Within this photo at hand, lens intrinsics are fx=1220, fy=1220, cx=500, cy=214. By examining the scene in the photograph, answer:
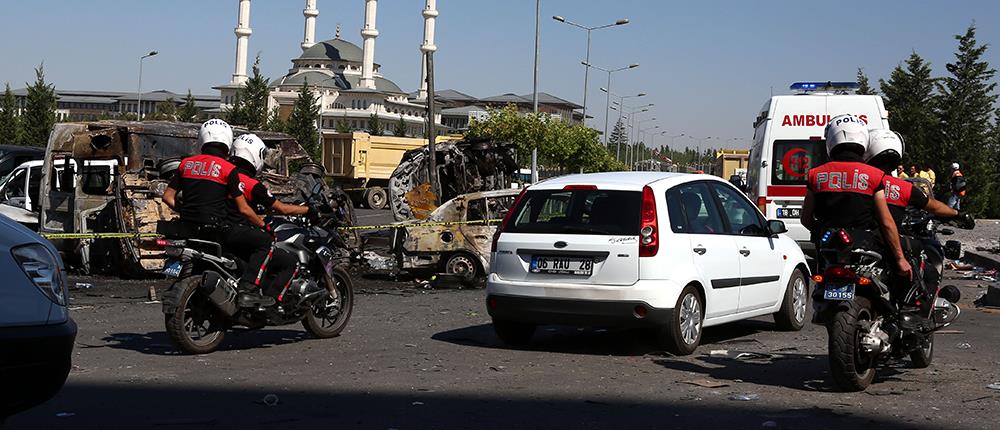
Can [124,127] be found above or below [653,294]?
above

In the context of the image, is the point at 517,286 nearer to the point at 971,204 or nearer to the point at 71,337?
the point at 71,337

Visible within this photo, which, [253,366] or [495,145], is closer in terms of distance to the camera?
[253,366]

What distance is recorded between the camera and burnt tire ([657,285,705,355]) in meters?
9.30

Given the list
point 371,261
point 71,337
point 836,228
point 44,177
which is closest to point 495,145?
point 371,261

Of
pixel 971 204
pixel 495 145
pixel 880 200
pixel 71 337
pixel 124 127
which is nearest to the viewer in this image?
pixel 71 337

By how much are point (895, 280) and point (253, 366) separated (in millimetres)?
4407

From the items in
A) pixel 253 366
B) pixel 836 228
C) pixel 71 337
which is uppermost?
pixel 836 228

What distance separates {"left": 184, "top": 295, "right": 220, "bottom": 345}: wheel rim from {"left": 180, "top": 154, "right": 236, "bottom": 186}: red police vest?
Answer: 2.94 ft

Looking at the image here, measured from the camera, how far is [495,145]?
28.3 m

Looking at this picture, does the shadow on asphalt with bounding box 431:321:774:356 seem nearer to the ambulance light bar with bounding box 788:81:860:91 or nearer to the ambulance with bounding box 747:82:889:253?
the ambulance with bounding box 747:82:889:253

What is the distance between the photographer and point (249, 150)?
9430mm

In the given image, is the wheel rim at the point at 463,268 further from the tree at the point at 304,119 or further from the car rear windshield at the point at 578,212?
the tree at the point at 304,119

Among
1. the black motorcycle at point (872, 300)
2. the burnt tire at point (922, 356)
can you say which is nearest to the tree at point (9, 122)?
the burnt tire at point (922, 356)

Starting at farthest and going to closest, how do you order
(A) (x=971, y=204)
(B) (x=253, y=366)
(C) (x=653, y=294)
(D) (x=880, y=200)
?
1. (A) (x=971, y=204)
2. (C) (x=653, y=294)
3. (B) (x=253, y=366)
4. (D) (x=880, y=200)
